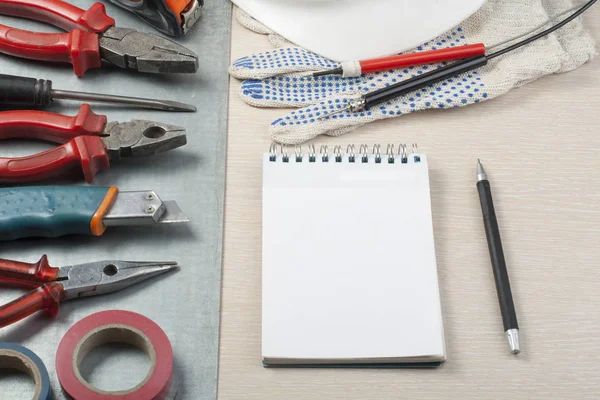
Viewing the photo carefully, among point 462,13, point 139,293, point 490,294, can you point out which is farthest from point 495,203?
point 139,293

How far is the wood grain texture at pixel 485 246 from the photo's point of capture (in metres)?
0.66

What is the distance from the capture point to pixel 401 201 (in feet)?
2.40

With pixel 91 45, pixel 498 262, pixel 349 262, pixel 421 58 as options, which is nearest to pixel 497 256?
pixel 498 262

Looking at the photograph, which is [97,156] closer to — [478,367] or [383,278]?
[383,278]

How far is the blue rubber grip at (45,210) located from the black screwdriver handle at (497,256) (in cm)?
37

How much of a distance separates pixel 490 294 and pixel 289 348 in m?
0.20

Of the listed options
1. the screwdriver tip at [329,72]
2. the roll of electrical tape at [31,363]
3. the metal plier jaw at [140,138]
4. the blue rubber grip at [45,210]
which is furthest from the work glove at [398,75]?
the roll of electrical tape at [31,363]

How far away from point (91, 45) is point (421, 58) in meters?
0.36

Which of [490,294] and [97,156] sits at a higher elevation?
[97,156]

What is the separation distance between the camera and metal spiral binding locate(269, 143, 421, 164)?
0.75 metres

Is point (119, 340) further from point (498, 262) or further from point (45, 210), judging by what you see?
point (498, 262)

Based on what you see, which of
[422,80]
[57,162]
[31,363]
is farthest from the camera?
[422,80]

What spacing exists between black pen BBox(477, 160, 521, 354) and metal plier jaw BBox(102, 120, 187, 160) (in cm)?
30

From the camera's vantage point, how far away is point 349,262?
2.29 feet
